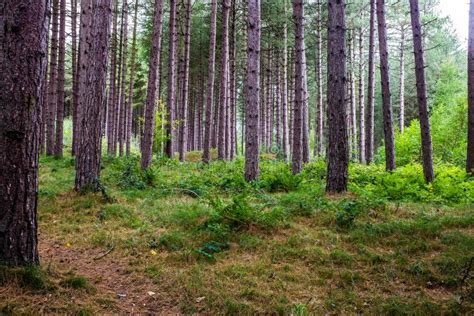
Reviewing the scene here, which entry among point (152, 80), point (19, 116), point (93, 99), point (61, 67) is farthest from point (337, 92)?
point (61, 67)

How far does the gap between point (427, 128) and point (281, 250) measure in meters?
8.05

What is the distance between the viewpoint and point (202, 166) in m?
15.1

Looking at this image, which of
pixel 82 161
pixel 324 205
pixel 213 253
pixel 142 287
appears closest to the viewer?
pixel 142 287

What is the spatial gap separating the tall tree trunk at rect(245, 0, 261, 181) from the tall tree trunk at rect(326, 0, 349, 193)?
232 centimetres

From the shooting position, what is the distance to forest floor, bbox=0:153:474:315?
3.68 m

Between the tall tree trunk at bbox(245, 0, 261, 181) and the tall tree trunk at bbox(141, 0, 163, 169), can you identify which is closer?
the tall tree trunk at bbox(245, 0, 261, 181)

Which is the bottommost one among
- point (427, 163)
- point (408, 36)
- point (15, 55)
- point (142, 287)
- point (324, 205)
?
point (142, 287)

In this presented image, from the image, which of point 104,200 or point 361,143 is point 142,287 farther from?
point 361,143

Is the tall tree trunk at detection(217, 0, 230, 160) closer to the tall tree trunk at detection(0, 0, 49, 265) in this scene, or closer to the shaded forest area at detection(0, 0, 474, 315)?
the shaded forest area at detection(0, 0, 474, 315)

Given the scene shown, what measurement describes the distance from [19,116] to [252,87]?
289 inches

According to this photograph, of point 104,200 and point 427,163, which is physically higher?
point 427,163

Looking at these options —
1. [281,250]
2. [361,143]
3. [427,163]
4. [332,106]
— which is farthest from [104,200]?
[361,143]

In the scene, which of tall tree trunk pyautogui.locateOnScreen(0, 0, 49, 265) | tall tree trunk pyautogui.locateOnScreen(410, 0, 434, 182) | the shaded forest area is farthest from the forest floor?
tall tree trunk pyautogui.locateOnScreen(410, 0, 434, 182)

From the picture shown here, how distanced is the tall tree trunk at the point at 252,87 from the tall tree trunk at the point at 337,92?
232 centimetres
